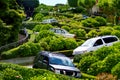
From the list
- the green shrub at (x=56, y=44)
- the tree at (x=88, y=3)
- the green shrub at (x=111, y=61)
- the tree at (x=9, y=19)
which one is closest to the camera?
the green shrub at (x=111, y=61)

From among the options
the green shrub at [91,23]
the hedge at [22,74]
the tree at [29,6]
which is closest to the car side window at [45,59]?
the hedge at [22,74]

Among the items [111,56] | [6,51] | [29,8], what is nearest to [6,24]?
[6,51]

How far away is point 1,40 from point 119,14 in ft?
138

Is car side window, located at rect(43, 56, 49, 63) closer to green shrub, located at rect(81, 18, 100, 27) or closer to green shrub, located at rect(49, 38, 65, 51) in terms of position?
green shrub, located at rect(49, 38, 65, 51)

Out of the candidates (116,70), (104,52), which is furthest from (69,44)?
(116,70)

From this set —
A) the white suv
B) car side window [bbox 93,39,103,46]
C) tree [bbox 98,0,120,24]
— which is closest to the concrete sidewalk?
the white suv

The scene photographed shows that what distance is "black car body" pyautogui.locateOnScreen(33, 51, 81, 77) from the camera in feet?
79.1

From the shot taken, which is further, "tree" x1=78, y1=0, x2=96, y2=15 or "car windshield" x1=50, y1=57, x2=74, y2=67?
"tree" x1=78, y1=0, x2=96, y2=15

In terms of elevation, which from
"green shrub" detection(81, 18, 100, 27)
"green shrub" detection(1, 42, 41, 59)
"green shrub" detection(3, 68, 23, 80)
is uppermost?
"green shrub" detection(3, 68, 23, 80)

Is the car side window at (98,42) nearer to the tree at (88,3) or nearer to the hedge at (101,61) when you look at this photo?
the hedge at (101,61)

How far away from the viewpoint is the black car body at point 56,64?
24.1 metres

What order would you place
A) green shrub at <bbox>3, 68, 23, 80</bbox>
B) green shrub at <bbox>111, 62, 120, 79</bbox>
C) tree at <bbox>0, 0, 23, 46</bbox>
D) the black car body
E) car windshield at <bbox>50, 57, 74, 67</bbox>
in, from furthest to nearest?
tree at <bbox>0, 0, 23, 46</bbox>
car windshield at <bbox>50, 57, 74, 67</bbox>
the black car body
green shrub at <bbox>111, 62, 120, 79</bbox>
green shrub at <bbox>3, 68, 23, 80</bbox>

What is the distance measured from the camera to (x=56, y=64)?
978 inches

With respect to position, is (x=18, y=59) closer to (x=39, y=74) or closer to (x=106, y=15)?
(x=39, y=74)
